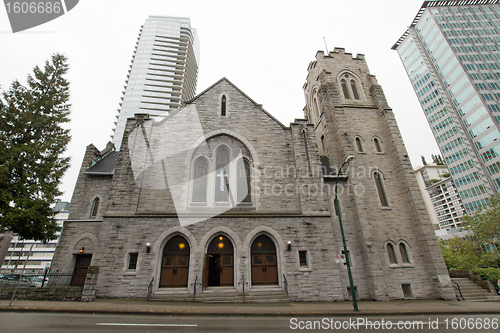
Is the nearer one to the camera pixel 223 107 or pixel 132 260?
pixel 132 260

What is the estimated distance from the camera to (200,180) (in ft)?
49.2

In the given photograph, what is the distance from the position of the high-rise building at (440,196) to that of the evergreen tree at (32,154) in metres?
119

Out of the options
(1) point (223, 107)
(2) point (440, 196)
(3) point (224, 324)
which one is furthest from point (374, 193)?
(2) point (440, 196)

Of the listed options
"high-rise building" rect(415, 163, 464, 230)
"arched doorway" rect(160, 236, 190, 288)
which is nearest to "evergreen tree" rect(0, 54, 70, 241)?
"arched doorway" rect(160, 236, 190, 288)

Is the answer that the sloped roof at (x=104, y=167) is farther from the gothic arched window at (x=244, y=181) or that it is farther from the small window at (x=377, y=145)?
the small window at (x=377, y=145)

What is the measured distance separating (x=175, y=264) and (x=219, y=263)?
246cm

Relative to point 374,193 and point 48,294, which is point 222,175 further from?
point 374,193

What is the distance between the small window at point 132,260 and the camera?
12617mm

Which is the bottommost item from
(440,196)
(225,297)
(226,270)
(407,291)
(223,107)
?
(407,291)

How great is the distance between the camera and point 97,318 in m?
8.18

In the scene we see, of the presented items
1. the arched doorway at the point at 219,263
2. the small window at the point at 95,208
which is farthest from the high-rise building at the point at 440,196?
the small window at the point at 95,208

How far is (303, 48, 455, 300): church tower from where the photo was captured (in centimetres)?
1500

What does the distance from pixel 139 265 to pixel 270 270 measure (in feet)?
23.6

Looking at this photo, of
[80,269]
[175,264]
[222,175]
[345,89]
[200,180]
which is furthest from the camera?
[345,89]
